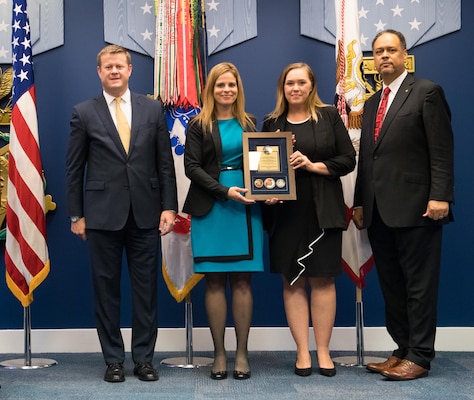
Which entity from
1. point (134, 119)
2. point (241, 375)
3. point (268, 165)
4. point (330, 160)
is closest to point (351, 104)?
point (330, 160)

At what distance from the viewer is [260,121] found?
176 inches

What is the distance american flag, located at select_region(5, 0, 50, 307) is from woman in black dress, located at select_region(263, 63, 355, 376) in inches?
→ 52.8

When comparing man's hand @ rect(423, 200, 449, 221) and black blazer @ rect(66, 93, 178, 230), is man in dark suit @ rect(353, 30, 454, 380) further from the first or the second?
black blazer @ rect(66, 93, 178, 230)

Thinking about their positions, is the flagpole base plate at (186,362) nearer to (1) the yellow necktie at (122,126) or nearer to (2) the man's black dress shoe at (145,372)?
(2) the man's black dress shoe at (145,372)

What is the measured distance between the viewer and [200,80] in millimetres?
4023

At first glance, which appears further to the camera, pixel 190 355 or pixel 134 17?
pixel 134 17

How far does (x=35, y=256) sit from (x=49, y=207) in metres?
0.48

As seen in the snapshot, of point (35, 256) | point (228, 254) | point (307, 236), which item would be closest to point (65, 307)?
point (35, 256)

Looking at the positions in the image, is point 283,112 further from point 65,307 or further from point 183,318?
point 65,307

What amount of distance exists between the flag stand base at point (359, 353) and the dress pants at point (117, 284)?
3.69 ft

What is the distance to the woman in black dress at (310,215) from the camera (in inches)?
138

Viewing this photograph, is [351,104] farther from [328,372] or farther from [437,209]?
[328,372]

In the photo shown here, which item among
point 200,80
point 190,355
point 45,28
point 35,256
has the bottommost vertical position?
point 190,355

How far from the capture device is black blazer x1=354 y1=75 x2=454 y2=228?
3400 millimetres
